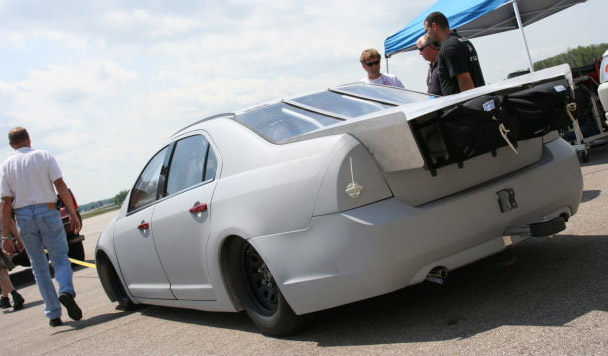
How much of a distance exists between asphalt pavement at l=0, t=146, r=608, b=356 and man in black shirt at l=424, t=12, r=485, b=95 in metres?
1.34

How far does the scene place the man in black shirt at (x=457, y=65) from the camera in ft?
15.9

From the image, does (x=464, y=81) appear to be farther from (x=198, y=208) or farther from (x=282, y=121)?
(x=198, y=208)

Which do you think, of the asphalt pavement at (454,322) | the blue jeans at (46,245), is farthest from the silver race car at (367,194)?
the blue jeans at (46,245)

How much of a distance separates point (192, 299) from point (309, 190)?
1.65 m

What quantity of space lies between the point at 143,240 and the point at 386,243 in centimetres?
246

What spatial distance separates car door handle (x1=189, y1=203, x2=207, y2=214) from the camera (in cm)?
404

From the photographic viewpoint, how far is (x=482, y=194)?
133 inches

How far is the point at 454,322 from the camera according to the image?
3.35 meters

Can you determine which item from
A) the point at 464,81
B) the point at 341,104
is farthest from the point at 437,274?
the point at 464,81

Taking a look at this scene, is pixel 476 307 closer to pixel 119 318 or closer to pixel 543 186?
pixel 543 186

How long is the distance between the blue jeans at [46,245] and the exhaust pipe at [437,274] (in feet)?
13.1

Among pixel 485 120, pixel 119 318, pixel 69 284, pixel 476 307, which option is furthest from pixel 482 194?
pixel 69 284

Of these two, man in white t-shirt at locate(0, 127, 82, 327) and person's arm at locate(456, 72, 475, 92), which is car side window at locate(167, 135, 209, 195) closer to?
man in white t-shirt at locate(0, 127, 82, 327)

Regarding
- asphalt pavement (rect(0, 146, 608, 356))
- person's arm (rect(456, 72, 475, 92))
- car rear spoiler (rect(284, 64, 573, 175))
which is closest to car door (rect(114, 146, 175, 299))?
asphalt pavement (rect(0, 146, 608, 356))
